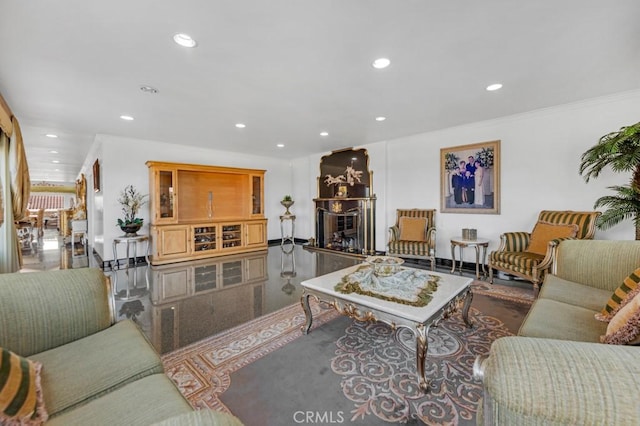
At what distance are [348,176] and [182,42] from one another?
4.62 m

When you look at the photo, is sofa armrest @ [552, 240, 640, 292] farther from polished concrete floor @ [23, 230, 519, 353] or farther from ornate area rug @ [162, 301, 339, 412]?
polished concrete floor @ [23, 230, 519, 353]

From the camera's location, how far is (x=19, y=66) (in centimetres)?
247

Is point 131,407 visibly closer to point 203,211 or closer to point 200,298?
point 200,298

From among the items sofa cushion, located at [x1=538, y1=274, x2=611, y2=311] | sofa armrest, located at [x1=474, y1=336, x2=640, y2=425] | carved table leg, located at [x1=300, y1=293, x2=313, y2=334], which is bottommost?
carved table leg, located at [x1=300, y1=293, x2=313, y2=334]

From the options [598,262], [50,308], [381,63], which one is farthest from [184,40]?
[598,262]

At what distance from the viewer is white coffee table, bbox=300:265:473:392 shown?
167 cm

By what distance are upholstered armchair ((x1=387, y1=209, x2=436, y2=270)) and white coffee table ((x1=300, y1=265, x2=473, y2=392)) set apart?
202 centimetres

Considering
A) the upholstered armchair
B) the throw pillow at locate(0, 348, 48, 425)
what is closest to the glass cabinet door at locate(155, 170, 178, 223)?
the upholstered armchair

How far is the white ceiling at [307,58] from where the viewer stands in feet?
6.02

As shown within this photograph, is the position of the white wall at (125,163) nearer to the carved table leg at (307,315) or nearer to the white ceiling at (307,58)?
the white ceiling at (307,58)

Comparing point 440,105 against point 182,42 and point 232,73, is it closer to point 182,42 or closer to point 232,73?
point 232,73

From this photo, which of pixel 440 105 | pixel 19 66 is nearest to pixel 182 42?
pixel 19 66

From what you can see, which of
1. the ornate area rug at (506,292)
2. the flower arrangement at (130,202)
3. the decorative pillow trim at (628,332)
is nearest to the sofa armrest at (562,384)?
the decorative pillow trim at (628,332)

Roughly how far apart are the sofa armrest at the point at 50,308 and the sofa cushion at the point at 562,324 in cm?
240
